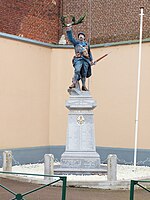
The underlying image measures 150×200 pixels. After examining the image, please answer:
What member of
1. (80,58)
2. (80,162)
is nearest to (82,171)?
(80,162)

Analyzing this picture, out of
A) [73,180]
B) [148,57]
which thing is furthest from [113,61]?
[73,180]

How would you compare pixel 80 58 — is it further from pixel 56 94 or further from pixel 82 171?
pixel 56 94

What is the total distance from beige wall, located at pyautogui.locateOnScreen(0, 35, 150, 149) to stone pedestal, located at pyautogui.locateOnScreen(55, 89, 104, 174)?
9.88ft

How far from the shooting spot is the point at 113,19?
17.9 metres

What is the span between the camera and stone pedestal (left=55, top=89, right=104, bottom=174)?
38.9 feet

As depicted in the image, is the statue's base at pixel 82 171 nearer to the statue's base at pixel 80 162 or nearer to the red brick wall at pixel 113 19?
the statue's base at pixel 80 162

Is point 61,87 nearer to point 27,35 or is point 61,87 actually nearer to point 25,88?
point 25,88

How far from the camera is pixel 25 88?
14.9 m

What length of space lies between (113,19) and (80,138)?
7490 mm

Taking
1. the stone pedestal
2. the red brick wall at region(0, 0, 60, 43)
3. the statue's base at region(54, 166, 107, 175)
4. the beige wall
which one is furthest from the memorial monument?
the red brick wall at region(0, 0, 60, 43)

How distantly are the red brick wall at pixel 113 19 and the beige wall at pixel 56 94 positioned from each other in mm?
2095

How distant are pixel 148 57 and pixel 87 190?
635 centimetres

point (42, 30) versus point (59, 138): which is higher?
point (42, 30)

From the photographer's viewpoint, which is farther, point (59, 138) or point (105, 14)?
point (105, 14)
